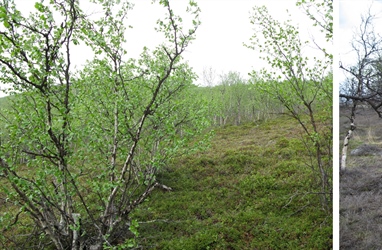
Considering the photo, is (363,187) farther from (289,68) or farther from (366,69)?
(289,68)

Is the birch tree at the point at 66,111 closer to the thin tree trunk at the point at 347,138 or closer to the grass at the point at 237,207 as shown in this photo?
the grass at the point at 237,207

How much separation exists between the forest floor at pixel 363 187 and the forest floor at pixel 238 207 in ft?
6.02

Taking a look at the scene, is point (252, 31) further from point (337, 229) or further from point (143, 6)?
point (337, 229)

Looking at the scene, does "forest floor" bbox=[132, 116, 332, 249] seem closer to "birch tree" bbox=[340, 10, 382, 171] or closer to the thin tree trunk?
the thin tree trunk

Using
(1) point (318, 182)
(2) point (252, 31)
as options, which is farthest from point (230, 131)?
(2) point (252, 31)

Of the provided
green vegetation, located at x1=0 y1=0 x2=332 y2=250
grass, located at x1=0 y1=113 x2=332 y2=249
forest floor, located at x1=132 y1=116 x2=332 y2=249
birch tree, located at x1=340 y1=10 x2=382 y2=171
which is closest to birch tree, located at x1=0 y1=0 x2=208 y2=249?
green vegetation, located at x1=0 y1=0 x2=332 y2=250

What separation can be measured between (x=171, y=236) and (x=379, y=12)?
3.28m

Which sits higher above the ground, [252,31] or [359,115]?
[252,31]

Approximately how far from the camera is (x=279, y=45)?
9.93 feet

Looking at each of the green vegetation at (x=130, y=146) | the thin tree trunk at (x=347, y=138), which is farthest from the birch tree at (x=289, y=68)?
the thin tree trunk at (x=347, y=138)

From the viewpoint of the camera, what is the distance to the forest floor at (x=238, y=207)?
340 cm

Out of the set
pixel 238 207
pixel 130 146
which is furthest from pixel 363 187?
pixel 238 207

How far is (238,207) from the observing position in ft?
13.9

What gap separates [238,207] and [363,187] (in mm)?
3012
